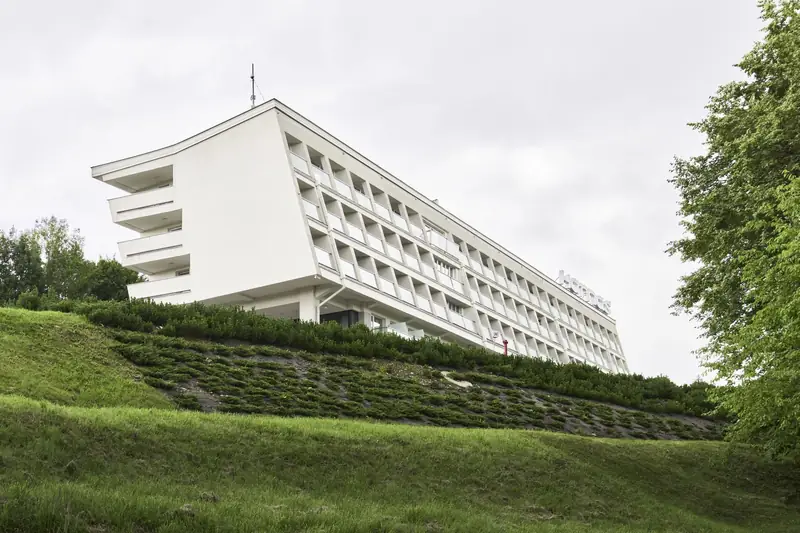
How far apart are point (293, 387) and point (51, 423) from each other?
1124 cm

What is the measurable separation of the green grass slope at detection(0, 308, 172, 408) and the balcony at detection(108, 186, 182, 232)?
24309 millimetres

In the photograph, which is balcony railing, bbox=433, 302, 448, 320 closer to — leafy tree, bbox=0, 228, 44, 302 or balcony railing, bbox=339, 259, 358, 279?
balcony railing, bbox=339, 259, 358, 279

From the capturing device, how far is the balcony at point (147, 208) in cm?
4934

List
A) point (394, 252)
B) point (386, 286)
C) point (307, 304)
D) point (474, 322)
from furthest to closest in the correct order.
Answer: point (474, 322), point (394, 252), point (386, 286), point (307, 304)

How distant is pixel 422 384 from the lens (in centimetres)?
2998

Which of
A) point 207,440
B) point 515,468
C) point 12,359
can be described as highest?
point 12,359

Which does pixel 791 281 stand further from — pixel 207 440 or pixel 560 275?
pixel 560 275

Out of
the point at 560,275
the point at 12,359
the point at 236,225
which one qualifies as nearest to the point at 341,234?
the point at 236,225

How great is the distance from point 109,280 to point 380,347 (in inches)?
1520

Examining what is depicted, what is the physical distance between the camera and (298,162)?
4594 centimetres

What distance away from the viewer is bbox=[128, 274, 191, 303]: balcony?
47094mm

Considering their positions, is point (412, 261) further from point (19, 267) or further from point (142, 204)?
point (19, 267)

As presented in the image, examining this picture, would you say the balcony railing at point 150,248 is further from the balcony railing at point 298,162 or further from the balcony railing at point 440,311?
the balcony railing at point 440,311

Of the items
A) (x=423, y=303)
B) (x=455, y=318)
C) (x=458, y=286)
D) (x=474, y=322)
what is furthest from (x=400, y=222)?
(x=474, y=322)
